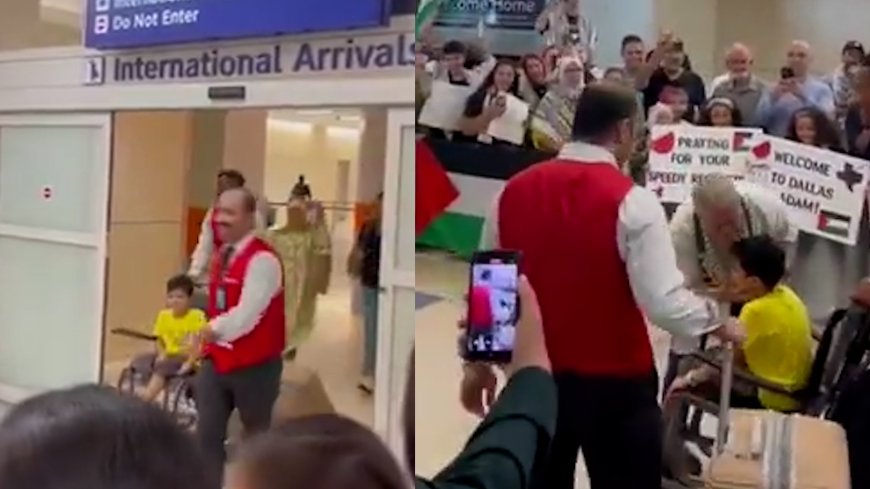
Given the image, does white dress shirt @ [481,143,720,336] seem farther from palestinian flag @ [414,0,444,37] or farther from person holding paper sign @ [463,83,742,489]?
palestinian flag @ [414,0,444,37]

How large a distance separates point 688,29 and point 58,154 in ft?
9.18

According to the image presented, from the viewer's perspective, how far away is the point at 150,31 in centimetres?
269

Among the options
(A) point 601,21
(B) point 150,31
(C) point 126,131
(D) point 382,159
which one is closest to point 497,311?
(A) point 601,21

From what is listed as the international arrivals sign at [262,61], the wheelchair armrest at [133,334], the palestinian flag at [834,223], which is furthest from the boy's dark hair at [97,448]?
the wheelchair armrest at [133,334]

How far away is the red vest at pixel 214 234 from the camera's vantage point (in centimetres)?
256

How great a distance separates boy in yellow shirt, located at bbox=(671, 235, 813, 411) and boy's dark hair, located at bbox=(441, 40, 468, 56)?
0.97 ft

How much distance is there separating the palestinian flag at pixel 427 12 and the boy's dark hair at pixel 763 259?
0.34m

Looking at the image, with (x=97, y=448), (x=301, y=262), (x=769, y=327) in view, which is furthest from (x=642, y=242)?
(x=301, y=262)

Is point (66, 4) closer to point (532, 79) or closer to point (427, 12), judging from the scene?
point (427, 12)

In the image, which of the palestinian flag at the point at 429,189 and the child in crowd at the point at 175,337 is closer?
the palestinian flag at the point at 429,189

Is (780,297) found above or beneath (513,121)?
beneath

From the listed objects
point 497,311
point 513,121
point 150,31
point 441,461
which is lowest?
point 441,461

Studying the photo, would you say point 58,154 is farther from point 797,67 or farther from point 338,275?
point 797,67

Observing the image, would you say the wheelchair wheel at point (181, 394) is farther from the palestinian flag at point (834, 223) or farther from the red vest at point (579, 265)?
the palestinian flag at point (834, 223)
